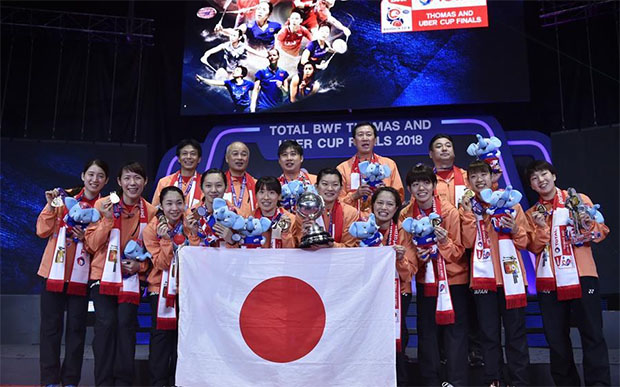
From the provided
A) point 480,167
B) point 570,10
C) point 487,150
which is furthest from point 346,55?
point 480,167

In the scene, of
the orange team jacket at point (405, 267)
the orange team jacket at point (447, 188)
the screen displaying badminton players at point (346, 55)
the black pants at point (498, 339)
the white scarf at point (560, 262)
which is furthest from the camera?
the screen displaying badminton players at point (346, 55)

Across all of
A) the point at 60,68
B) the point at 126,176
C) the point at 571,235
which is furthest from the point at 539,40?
the point at 60,68

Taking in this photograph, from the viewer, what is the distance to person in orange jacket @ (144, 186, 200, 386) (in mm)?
3689

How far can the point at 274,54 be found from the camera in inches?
267

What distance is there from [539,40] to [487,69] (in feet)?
2.74

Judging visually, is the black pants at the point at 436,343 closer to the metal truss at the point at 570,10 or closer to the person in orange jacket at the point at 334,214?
the person in orange jacket at the point at 334,214

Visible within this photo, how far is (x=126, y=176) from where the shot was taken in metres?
3.95

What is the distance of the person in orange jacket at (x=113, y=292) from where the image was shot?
12.3ft

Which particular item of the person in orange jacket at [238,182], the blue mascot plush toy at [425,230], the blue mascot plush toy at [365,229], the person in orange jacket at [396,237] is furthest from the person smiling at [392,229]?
the person in orange jacket at [238,182]

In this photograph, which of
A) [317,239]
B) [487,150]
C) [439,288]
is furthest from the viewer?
[487,150]

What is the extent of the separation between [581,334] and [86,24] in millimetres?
6710

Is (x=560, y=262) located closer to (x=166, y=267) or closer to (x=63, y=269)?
(x=166, y=267)

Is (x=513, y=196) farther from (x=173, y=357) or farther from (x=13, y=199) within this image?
(x=13, y=199)

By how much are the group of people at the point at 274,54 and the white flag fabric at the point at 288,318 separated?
144 inches
